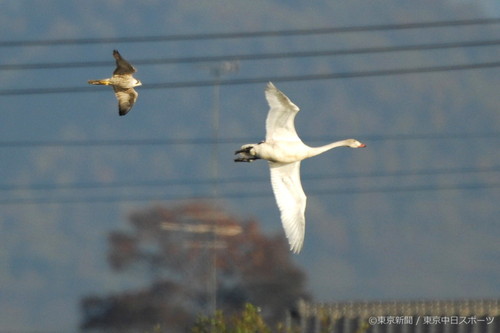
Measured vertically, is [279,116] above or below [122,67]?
below

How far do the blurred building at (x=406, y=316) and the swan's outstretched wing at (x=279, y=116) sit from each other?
69.2 feet

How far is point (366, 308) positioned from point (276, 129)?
73.0ft

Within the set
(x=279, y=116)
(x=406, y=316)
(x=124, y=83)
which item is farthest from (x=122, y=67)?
(x=406, y=316)

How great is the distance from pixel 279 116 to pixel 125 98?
12.8 ft

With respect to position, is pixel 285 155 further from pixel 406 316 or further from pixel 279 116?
pixel 406 316

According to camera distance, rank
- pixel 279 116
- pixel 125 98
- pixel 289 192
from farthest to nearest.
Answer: pixel 125 98
pixel 289 192
pixel 279 116

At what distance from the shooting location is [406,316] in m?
54.9

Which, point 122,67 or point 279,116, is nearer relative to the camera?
point 279,116

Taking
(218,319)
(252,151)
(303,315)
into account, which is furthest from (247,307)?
(252,151)

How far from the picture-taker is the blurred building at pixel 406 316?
5475 centimetres

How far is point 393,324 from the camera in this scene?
2191 inches

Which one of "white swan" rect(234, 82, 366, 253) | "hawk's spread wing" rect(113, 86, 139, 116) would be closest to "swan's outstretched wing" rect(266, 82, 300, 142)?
"white swan" rect(234, 82, 366, 253)

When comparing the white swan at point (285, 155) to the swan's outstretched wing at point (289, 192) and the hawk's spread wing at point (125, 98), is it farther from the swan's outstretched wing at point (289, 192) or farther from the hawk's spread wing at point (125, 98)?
the hawk's spread wing at point (125, 98)

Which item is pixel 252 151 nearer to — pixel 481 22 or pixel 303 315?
pixel 481 22
